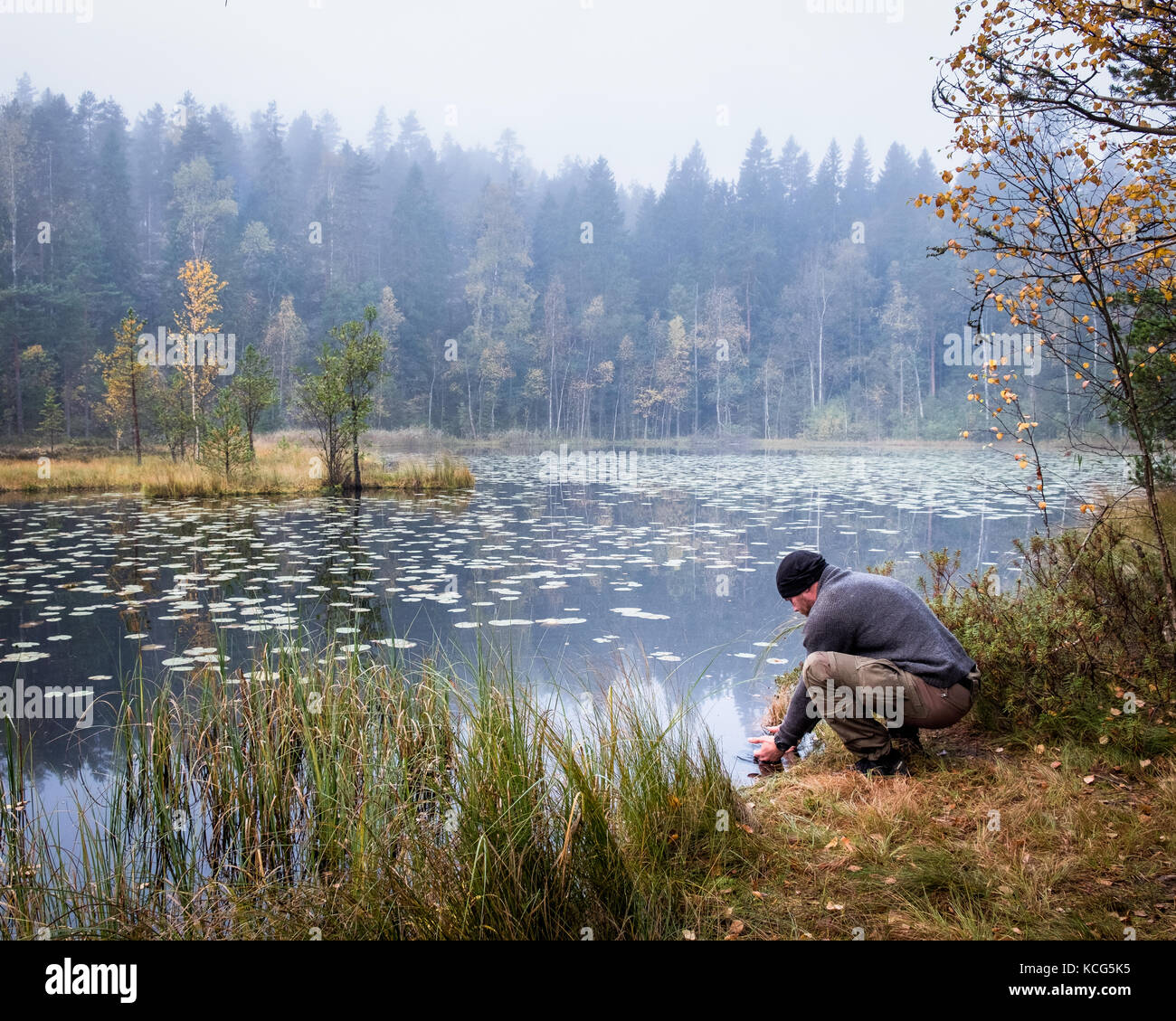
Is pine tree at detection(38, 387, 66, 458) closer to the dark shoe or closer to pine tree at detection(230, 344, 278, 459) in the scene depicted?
pine tree at detection(230, 344, 278, 459)

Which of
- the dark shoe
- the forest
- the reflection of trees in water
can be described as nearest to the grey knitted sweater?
the dark shoe

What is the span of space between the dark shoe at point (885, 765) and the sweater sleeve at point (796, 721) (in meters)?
0.28

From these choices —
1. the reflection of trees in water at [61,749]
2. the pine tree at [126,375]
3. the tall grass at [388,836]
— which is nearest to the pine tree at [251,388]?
the pine tree at [126,375]

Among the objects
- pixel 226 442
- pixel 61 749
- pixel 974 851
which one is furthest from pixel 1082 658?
pixel 226 442

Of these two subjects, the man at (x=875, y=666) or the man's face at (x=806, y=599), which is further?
the man's face at (x=806, y=599)

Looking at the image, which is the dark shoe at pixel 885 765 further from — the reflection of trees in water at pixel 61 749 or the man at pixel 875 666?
the reflection of trees in water at pixel 61 749

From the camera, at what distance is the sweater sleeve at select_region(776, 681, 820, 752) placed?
158 inches

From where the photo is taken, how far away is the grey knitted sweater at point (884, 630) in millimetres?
3854

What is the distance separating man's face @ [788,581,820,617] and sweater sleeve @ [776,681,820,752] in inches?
14.7

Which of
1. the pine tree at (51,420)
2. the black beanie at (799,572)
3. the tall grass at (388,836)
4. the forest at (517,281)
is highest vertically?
the forest at (517,281)

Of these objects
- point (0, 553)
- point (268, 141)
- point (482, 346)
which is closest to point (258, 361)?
point (0, 553)

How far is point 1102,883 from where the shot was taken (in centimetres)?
276

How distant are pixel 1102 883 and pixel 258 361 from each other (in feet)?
62.6
